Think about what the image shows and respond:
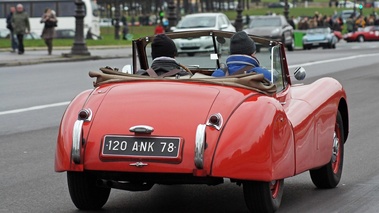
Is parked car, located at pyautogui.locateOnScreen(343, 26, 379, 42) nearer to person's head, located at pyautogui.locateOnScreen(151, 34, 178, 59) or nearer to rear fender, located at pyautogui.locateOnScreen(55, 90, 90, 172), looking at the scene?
person's head, located at pyautogui.locateOnScreen(151, 34, 178, 59)

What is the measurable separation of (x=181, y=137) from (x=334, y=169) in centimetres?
246

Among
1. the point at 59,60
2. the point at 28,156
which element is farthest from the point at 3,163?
the point at 59,60

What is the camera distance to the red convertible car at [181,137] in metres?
7.04

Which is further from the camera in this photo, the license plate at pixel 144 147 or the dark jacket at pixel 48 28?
the dark jacket at pixel 48 28

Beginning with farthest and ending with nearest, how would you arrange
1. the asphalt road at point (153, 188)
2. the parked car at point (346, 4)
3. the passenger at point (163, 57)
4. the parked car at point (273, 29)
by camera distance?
the parked car at point (346, 4) < the parked car at point (273, 29) < the passenger at point (163, 57) < the asphalt road at point (153, 188)

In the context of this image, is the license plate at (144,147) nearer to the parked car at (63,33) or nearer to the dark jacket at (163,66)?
the dark jacket at (163,66)

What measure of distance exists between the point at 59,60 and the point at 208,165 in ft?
95.8

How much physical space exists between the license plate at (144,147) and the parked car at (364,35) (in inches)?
2793

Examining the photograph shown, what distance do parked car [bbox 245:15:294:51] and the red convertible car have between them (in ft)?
142

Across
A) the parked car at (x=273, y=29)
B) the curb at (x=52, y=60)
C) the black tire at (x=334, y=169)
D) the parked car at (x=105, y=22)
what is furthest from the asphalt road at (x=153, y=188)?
the parked car at (x=105, y=22)

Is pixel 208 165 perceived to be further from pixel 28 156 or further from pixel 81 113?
pixel 28 156

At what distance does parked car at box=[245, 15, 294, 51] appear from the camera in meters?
51.1

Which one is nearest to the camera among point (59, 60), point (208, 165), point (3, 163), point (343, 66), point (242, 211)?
point (208, 165)

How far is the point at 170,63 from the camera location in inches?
332
